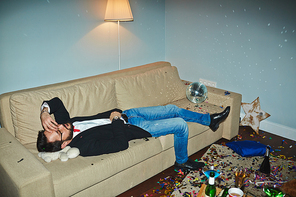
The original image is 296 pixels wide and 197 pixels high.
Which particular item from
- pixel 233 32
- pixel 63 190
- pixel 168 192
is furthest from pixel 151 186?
pixel 233 32

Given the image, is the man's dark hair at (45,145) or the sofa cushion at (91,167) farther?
the man's dark hair at (45,145)

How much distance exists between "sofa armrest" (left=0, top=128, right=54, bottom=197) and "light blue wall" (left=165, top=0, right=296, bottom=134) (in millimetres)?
2662

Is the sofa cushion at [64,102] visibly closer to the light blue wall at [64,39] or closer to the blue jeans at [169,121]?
the blue jeans at [169,121]

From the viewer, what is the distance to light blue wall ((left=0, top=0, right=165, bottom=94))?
267 centimetres

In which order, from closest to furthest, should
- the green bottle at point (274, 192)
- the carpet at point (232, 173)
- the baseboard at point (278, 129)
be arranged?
1. the green bottle at point (274, 192)
2. the carpet at point (232, 173)
3. the baseboard at point (278, 129)

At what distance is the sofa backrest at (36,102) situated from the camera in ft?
6.69

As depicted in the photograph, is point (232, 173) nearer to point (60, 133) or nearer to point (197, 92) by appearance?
point (197, 92)

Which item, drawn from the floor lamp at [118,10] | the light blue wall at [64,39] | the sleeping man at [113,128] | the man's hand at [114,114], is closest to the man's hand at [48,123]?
the sleeping man at [113,128]

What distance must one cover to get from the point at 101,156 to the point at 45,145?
0.43 metres

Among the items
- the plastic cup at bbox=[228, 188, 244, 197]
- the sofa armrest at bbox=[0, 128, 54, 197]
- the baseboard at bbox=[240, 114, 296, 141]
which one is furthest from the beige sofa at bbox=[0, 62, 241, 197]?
the plastic cup at bbox=[228, 188, 244, 197]

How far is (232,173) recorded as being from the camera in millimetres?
2342

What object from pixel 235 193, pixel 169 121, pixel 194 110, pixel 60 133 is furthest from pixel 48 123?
pixel 194 110

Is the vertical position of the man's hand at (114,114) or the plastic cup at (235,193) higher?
the man's hand at (114,114)

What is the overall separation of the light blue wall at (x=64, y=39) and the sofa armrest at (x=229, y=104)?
1.49 meters
